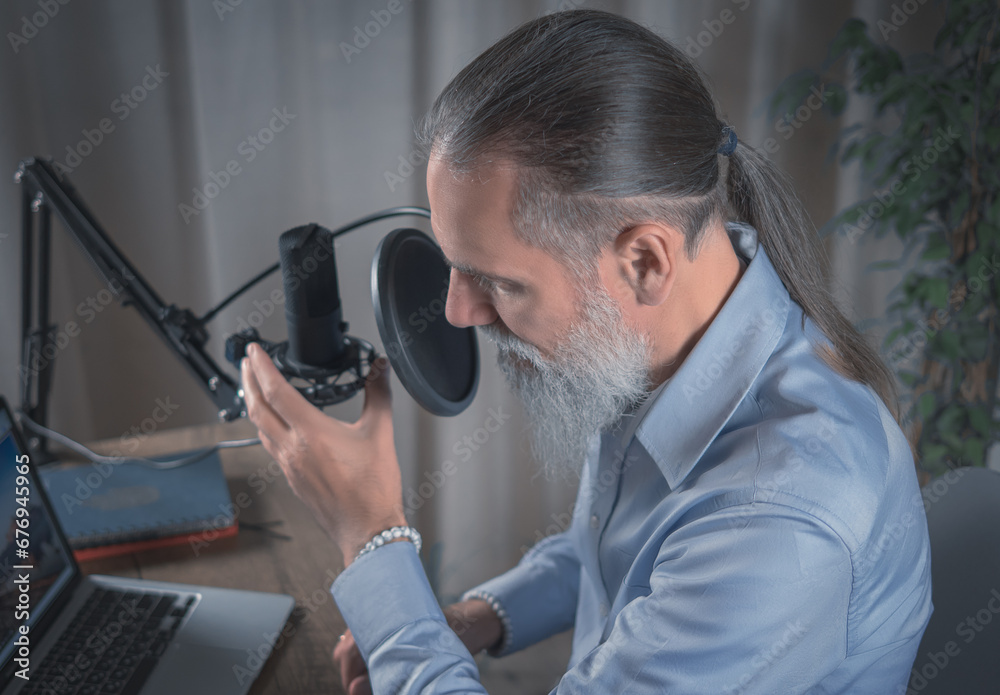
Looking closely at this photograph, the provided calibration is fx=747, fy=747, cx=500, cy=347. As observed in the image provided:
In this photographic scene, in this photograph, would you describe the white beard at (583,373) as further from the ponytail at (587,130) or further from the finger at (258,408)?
the finger at (258,408)

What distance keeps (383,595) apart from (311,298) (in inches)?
13.5

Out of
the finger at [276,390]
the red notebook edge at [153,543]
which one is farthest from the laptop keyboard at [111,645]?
the finger at [276,390]

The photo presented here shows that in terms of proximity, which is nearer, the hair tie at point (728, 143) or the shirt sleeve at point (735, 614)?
the shirt sleeve at point (735, 614)

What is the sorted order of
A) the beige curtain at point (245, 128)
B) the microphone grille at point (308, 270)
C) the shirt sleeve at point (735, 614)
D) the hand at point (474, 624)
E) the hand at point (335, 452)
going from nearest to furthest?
1. the shirt sleeve at point (735, 614)
2. the microphone grille at point (308, 270)
3. the hand at point (335, 452)
4. the hand at point (474, 624)
5. the beige curtain at point (245, 128)

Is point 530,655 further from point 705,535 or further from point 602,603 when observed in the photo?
point 705,535

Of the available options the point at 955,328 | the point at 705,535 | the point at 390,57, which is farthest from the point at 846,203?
the point at 705,535

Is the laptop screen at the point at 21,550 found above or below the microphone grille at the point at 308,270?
below

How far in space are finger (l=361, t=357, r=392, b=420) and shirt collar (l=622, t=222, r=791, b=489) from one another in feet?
1.00

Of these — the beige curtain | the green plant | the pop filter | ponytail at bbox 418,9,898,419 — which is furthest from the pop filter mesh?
the green plant

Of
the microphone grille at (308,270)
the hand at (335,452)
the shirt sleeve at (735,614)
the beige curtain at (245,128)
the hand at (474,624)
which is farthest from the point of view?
the beige curtain at (245,128)

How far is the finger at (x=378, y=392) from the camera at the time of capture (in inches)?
35.4

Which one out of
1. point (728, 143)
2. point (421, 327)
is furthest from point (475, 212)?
point (728, 143)

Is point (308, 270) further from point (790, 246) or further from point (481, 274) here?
point (790, 246)

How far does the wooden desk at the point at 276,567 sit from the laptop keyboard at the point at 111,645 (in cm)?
9
